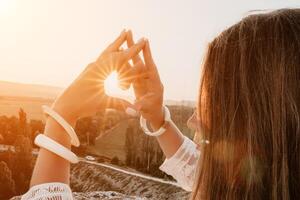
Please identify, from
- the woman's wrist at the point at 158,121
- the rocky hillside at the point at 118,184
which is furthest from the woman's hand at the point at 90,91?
the rocky hillside at the point at 118,184

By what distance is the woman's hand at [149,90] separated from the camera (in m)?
0.93

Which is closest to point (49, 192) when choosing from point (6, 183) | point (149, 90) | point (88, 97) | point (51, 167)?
point (51, 167)

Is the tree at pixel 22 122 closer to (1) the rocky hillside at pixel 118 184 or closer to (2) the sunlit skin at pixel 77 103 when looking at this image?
(1) the rocky hillside at pixel 118 184

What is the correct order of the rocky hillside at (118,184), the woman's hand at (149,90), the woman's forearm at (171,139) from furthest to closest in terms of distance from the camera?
the rocky hillside at (118,184), the woman's forearm at (171,139), the woman's hand at (149,90)

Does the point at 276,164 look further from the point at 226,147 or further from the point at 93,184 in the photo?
the point at 93,184

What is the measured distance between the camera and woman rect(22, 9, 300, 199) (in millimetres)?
600

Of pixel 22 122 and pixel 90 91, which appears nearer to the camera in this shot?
pixel 90 91

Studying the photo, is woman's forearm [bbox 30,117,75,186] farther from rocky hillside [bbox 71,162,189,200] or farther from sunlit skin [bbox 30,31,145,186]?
rocky hillside [bbox 71,162,189,200]

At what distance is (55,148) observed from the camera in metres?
0.63

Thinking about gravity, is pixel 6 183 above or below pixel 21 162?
below

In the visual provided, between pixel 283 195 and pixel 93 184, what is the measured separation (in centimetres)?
295

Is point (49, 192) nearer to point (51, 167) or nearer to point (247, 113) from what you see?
point (51, 167)

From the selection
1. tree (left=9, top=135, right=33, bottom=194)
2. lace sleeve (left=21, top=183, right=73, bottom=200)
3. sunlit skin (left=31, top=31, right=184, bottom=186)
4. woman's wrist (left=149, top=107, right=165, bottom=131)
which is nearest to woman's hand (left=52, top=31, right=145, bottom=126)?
sunlit skin (left=31, top=31, right=184, bottom=186)

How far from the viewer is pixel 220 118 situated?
2.12 feet
